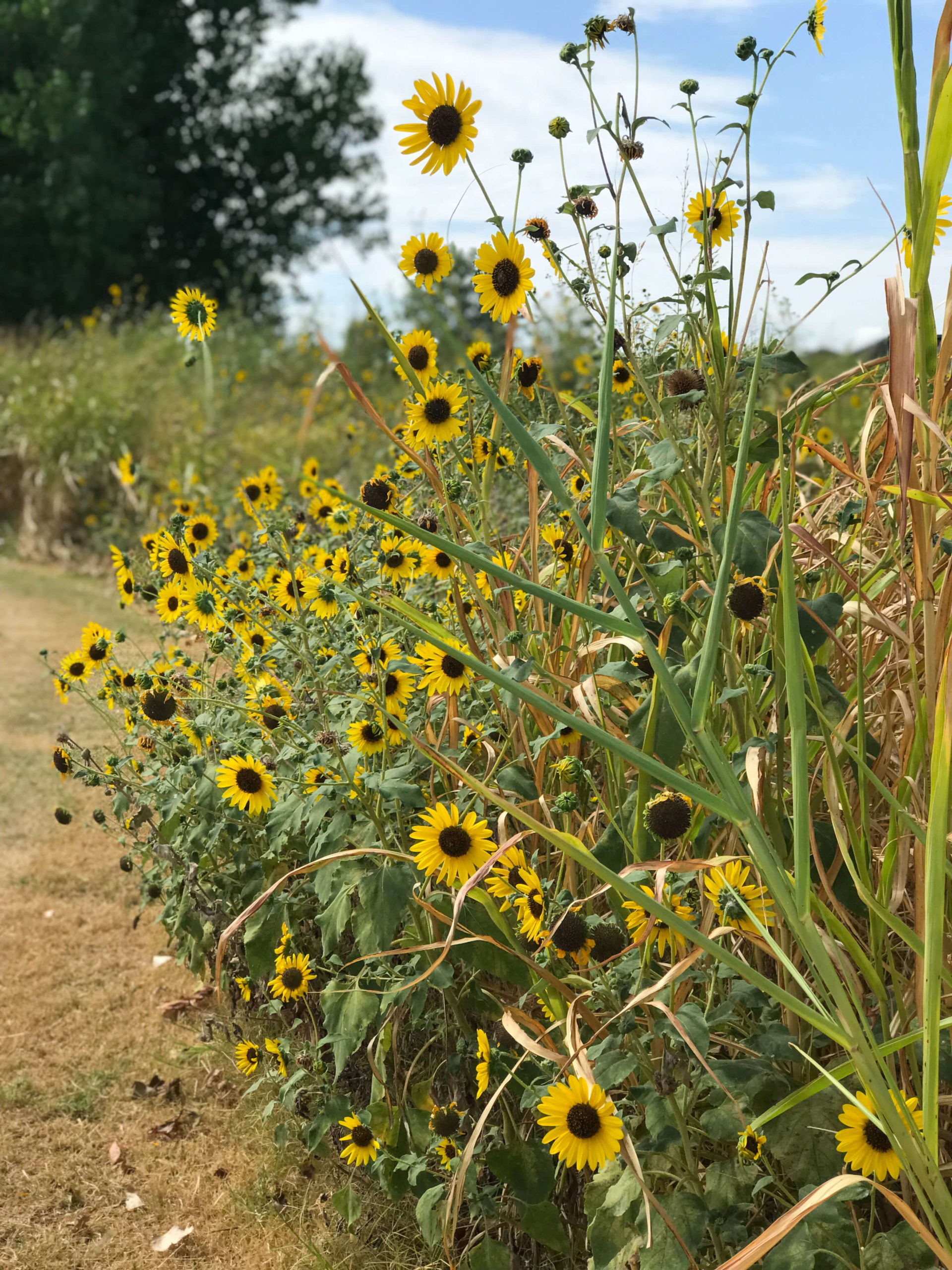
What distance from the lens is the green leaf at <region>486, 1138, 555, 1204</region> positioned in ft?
5.81

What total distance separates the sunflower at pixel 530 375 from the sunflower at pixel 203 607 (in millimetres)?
873

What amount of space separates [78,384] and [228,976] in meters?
7.29

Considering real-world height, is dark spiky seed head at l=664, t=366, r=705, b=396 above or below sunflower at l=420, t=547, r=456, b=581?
above

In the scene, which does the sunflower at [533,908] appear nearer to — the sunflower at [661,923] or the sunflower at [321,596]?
the sunflower at [661,923]

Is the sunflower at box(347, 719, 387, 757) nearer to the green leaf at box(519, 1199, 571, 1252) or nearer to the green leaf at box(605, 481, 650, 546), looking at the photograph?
the green leaf at box(605, 481, 650, 546)

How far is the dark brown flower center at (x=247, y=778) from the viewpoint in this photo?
A: 2.10 meters

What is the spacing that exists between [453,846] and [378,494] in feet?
2.51

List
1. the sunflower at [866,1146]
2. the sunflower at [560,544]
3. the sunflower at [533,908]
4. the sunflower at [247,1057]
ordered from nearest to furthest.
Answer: the sunflower at [866,1146]
the sunflower at [533,908]
the sunflower at [560,544]
the sunflower at [247,1057]

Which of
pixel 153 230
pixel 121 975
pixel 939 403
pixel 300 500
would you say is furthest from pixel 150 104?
pixel 939 403

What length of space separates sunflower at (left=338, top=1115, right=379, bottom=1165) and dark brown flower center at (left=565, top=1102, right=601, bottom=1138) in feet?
2.09

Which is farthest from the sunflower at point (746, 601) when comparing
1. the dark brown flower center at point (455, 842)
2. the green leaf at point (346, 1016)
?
the green leaf at point (346, 1016)

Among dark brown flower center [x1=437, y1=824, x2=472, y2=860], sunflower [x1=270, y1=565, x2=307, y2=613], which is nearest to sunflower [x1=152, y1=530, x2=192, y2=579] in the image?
sunflower [x1=270, y1=565, x2=307, y2=613]

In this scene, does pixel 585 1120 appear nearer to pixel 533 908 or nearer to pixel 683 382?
pixel 533 908

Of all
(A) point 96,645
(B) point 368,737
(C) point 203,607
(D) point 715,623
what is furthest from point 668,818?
(A) point 96,645
